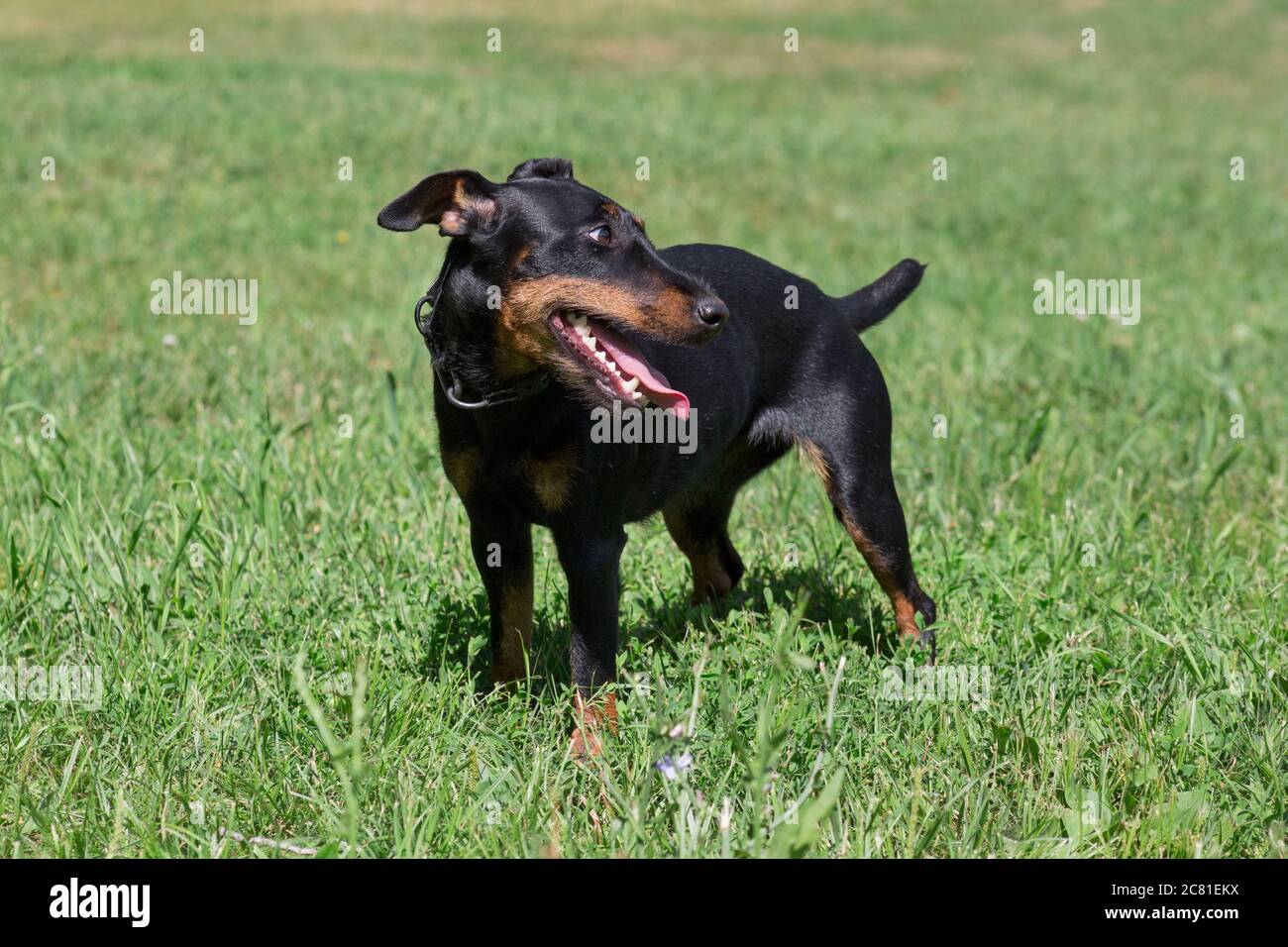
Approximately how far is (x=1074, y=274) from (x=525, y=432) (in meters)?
8.36

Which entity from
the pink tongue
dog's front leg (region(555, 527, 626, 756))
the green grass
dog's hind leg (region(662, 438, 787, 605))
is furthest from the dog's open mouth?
dog's hind leg (region(662, 438, 787, 605))

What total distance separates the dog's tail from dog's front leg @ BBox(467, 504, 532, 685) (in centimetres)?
148

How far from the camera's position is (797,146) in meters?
15.2

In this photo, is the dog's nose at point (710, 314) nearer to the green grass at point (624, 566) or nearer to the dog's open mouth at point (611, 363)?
the dog's open mouth at point (611, 363)

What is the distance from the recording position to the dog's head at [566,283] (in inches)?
124

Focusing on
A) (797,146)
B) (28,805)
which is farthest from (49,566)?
(797,146)

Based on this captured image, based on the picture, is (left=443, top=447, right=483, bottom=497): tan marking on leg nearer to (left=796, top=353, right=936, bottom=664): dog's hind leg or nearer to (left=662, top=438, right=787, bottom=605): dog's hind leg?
(left=662, top=438, right=787, bottom=605): dog's hind leg

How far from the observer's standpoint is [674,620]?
13.8 feet

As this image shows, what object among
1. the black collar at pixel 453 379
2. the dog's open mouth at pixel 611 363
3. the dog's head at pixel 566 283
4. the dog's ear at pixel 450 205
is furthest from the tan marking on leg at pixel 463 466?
the dog's ear at pixel 450 205

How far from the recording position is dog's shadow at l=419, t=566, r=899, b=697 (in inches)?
150

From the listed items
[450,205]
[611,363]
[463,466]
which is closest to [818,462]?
[611,363]

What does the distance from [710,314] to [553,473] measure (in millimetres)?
587

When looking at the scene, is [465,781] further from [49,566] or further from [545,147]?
[545,147]

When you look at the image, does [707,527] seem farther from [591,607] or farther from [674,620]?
[591,607]
